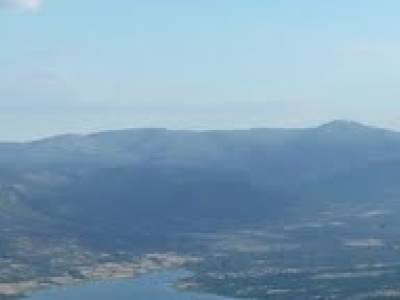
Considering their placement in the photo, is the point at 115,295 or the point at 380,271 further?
the point at 380,271

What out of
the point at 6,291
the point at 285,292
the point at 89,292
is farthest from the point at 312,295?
the point at 6,291

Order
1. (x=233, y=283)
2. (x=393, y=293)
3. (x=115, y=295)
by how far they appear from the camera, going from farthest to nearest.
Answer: (x=233, y=283) → (x=115, y=295) → (x=393, y=293)

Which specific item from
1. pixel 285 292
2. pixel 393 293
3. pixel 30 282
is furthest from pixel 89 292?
pixel 393 293

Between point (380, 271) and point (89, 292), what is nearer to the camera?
point (89, 292)

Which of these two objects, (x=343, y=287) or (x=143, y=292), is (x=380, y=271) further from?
(x=143, y=292)

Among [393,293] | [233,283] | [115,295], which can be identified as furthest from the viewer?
[233,283]

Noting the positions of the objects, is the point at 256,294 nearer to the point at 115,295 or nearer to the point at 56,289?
the point at 115,295
